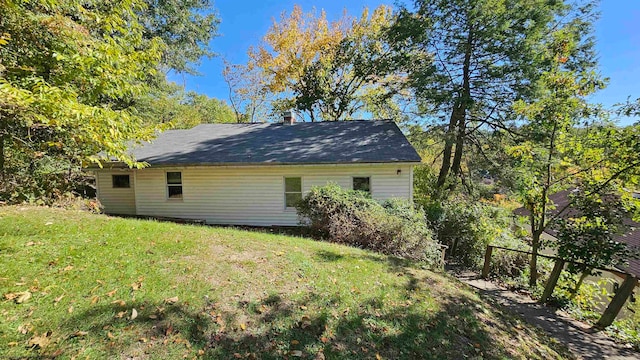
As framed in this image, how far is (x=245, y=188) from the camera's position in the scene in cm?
1133

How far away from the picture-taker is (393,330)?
11.7 ft

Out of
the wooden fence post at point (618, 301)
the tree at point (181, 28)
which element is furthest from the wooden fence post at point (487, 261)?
the tree at point (181, 28)

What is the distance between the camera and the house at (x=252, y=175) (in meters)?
10.7

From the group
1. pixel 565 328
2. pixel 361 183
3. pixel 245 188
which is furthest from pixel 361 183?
pixel 565 328

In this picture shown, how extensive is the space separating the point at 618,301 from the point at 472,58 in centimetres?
1218

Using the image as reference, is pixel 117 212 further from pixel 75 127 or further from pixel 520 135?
pixel 520 135

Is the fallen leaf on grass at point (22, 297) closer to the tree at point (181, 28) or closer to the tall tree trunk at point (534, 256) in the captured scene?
the tall tree trunk at point (534, 256)

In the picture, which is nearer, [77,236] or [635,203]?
[77,236]

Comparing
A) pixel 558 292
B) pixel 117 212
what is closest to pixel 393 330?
pixel 558 292

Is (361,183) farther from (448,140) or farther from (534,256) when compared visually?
(448,140)

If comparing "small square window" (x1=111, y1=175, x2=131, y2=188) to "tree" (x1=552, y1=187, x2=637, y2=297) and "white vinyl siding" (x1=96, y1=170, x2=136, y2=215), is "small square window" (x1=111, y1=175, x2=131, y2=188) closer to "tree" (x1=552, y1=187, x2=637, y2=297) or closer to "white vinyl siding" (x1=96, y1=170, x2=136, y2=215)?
"white vinyl siding" (x1=96, y1=170, x2=136, y2=215)

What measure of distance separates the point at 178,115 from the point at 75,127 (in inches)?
1037

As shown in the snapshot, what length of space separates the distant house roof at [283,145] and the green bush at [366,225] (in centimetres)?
293

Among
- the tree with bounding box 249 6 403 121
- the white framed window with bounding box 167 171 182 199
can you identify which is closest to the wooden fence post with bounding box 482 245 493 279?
the white framed window with bounding box 167 171 182 199
